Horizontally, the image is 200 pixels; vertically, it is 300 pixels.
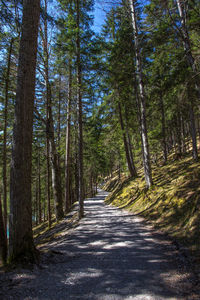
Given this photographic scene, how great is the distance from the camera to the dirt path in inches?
96.1

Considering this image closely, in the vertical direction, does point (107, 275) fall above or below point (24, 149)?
below

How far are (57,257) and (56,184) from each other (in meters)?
7.01

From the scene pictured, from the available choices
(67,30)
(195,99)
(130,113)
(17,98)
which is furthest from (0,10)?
(130,113)

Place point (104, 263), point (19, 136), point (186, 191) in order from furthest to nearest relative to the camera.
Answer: point (186, 191), point (19, 136), point (104, 263)

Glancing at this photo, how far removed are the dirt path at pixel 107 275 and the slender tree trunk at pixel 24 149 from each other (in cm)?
65

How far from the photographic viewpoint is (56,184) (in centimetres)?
1070

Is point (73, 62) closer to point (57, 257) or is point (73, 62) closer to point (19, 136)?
point (19, 136)

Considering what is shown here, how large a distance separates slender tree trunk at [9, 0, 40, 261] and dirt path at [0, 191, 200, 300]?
65 centimetres

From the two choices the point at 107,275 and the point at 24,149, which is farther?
the point at 24,149

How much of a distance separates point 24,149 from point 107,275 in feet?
10.9

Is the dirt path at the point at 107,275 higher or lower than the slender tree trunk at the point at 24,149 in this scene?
lower

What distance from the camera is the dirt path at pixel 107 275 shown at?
2441mm

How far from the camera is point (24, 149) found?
3898mm

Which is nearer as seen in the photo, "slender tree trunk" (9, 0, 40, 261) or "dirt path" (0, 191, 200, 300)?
"dirt path" (0, 191, 200, 300)
